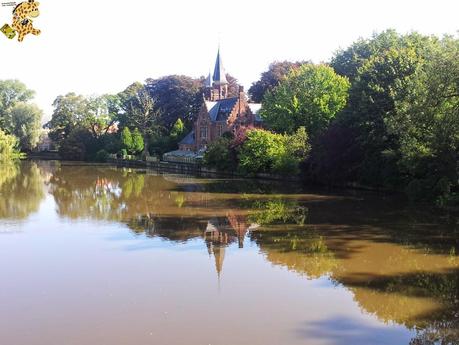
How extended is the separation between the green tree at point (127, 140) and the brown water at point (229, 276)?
49.9 m

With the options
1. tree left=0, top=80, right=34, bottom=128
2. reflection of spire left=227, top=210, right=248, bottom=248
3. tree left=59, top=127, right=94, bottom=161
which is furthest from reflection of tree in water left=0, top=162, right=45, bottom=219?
tree left=0, top=80, right=34, bottom=128

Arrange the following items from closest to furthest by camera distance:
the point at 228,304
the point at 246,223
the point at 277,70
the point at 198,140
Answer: the point at 228,304 → the point at 246,223 → the point at 277,70 → the point at 198,140

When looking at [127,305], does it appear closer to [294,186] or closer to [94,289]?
[94,289]

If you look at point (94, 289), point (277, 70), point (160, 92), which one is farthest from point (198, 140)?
point (94, 289)

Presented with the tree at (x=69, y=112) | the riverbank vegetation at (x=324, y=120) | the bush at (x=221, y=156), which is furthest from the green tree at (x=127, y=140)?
the bush at (x=221, y=156)

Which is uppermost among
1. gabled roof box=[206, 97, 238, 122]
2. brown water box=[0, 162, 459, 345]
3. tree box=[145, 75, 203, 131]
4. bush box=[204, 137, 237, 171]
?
tree box=[145, 75, 203, 131]

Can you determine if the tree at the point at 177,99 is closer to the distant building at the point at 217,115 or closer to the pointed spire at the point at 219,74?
the pointed spire at the point at 219,74

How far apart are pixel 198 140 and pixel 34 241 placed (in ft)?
156

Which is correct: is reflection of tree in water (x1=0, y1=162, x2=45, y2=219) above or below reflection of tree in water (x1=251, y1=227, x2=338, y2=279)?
above

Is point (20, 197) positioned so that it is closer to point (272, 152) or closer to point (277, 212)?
point (277, 212)

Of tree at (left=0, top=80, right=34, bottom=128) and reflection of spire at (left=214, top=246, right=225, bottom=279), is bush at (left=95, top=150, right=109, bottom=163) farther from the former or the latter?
reflection of spire at (left=214, top=246, right=225, bottom=279)

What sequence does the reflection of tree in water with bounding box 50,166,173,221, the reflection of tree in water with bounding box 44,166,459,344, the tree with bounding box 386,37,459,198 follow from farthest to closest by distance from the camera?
the reflection of tree in water with bounding box 50,166,173,221
the tree with bounding box 386,37,459,198
the reflection of tree in water with bounding box 44,166,459,344

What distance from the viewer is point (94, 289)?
11.2 m

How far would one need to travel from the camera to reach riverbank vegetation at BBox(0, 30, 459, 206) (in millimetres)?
21609
